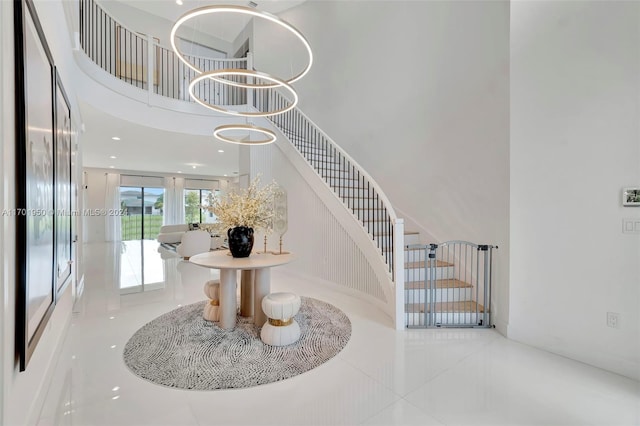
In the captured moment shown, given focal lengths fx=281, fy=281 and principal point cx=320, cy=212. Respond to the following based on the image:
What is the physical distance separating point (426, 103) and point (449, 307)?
10.1 feet

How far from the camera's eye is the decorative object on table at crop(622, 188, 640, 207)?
7.37ft

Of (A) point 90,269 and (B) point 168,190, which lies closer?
(A) point 90,269

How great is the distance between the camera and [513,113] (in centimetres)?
290

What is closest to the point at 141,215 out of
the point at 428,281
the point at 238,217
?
the point at 238,217

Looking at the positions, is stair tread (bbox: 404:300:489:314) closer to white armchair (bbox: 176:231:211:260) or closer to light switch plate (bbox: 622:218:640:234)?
light switch plate (bbox: 622:218:640:234)

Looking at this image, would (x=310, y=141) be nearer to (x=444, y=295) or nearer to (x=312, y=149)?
(x=312, y=149)

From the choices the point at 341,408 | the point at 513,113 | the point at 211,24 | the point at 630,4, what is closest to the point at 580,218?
the point at 513,113

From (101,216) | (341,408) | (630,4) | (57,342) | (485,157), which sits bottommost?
(341,408)

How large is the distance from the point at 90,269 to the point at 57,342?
421cm

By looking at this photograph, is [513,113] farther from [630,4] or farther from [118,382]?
[118,382]

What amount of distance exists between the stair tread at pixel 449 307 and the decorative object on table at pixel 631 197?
5.22 ft

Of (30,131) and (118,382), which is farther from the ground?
(30,131)

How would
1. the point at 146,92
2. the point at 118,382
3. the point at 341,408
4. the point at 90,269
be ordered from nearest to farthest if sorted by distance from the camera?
the point at 341,408
the point at 118,382
the point at 146,92
the point at 90,269

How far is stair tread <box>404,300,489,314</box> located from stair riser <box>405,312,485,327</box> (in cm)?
4
